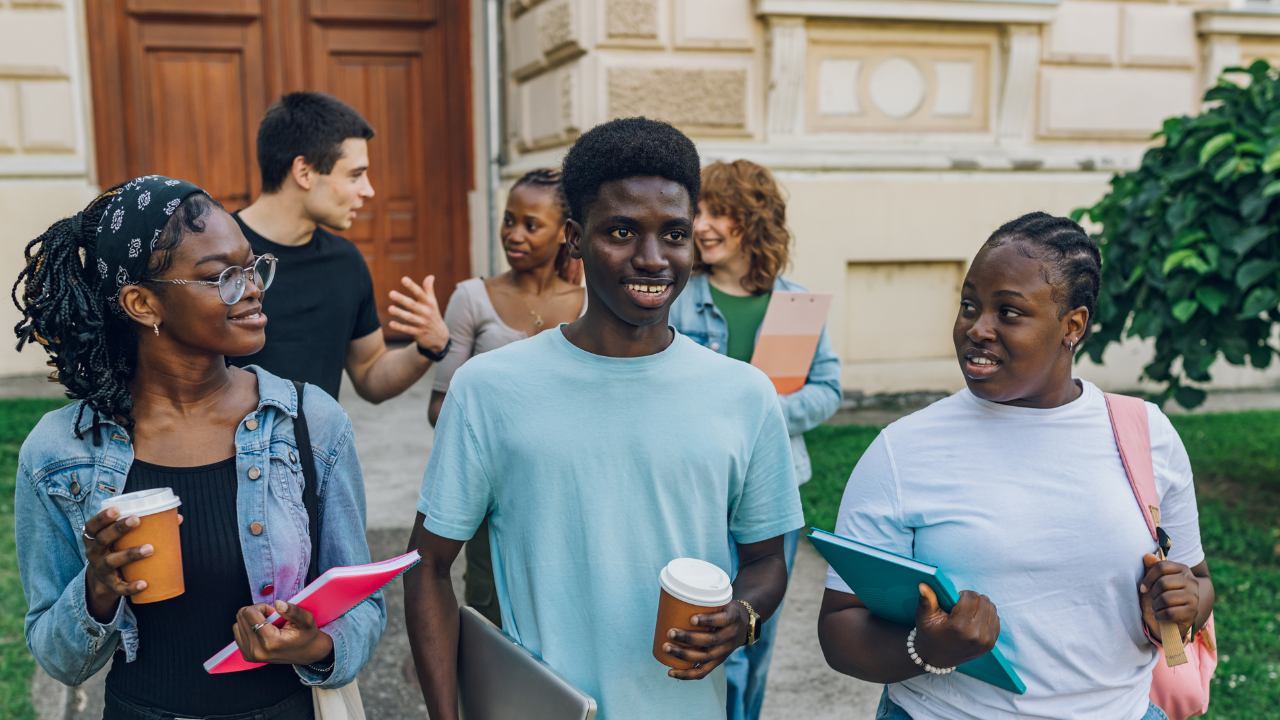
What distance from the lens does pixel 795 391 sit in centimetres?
331

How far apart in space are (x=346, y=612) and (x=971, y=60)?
724 centimetres

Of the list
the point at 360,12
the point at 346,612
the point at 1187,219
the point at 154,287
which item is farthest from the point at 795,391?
the point at 360,12

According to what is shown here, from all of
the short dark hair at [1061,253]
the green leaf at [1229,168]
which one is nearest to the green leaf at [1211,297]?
the green leaf at [1229,168]

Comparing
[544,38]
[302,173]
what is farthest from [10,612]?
[544,38]

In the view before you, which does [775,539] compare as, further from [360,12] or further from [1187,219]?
[360,12]

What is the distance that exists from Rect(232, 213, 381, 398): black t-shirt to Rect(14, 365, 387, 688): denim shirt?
1.05m

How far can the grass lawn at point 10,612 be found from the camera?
329 cm

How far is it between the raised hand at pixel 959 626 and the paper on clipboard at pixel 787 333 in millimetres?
1601

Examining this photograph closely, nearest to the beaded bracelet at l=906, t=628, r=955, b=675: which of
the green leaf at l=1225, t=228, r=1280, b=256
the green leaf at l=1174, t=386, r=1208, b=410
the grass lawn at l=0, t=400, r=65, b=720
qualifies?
the grass lawn at l=0, t=400, r=65, b=720

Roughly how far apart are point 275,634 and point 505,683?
1.34ft

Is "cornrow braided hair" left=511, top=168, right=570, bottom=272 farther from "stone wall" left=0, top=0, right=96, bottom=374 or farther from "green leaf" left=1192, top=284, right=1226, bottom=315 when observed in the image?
"stone wall" left=0, top=0, right=96, bottom=374

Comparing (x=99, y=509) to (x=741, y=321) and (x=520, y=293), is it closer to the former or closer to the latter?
(x=520, y=293)

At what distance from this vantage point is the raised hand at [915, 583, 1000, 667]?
1.62 m

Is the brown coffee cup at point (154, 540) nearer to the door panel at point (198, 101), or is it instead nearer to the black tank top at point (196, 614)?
the black tank top at point (196, 614)
